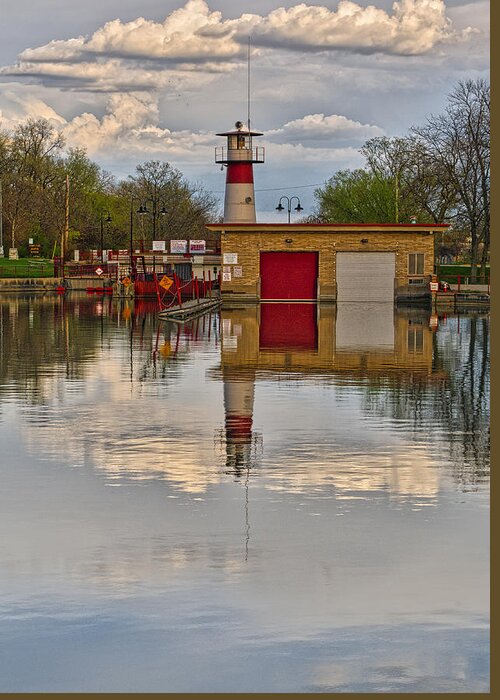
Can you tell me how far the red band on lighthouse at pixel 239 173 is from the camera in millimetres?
83375

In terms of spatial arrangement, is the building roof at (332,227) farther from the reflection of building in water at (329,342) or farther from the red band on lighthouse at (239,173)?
the red band on lighthouse at (239,173)

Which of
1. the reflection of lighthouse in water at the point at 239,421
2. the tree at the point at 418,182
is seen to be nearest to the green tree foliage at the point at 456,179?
the tree at the point at 418,182

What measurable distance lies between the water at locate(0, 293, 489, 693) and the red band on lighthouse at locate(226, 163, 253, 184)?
189 ft

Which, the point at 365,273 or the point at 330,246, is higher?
the point at 330,246

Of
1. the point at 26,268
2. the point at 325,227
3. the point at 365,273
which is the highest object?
the point at 325,227

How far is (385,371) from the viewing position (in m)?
28.7

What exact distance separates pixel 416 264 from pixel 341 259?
4354 mm

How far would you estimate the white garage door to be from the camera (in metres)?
71.1

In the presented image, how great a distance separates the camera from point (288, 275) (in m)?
71.5

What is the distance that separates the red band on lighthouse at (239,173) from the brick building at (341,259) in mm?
12783

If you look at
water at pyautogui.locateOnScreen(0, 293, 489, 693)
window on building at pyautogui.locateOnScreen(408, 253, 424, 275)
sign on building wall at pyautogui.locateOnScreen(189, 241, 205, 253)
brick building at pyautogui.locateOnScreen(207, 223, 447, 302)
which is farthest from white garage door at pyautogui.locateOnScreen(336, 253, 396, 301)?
water at pyautogui.locateOnScreen(0, 293, 489, 693)

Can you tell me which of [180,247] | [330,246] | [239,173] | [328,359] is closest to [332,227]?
[330,246]

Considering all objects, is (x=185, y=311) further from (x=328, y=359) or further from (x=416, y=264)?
(x=328, y=359)

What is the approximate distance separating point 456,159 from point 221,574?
8235cm
